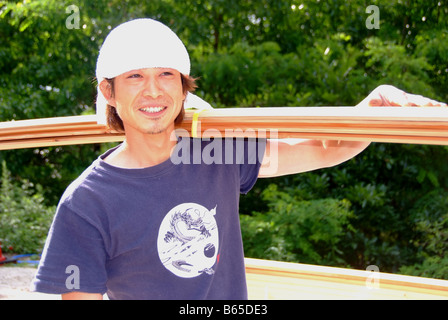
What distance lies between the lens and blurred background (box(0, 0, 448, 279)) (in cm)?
438

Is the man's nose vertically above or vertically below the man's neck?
above

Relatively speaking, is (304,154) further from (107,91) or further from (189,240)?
(107,91)

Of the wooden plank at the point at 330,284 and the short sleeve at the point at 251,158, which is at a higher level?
the short sleeve at the point at 251,158

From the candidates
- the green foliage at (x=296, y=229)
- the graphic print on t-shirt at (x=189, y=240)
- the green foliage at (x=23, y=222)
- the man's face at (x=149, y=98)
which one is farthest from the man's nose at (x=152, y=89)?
the green foliage at (x=23, y=222)

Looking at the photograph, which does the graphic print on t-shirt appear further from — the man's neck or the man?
the man's neck

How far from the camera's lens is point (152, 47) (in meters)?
1.59

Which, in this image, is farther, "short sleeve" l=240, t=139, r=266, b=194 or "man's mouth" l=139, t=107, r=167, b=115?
"short sleeve" l=240, t=139, r=266, b=194

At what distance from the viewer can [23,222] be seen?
4.97 m

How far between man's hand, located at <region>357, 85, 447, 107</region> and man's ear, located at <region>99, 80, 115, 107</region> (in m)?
0.71

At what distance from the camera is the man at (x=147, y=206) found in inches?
59.6

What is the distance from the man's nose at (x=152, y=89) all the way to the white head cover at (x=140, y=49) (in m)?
0.05

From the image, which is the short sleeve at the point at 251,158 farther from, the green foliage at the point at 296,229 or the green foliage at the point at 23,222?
the green foliage at the point at 23,222

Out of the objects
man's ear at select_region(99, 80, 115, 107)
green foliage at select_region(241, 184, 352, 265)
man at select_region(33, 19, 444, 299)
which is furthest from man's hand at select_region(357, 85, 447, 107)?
green foliage at select_region(241, 184, 352, 265)

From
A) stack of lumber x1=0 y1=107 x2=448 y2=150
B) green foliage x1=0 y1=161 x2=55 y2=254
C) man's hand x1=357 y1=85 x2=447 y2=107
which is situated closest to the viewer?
stack of lumber x1=0 y1=107 x2=448 y2=150
